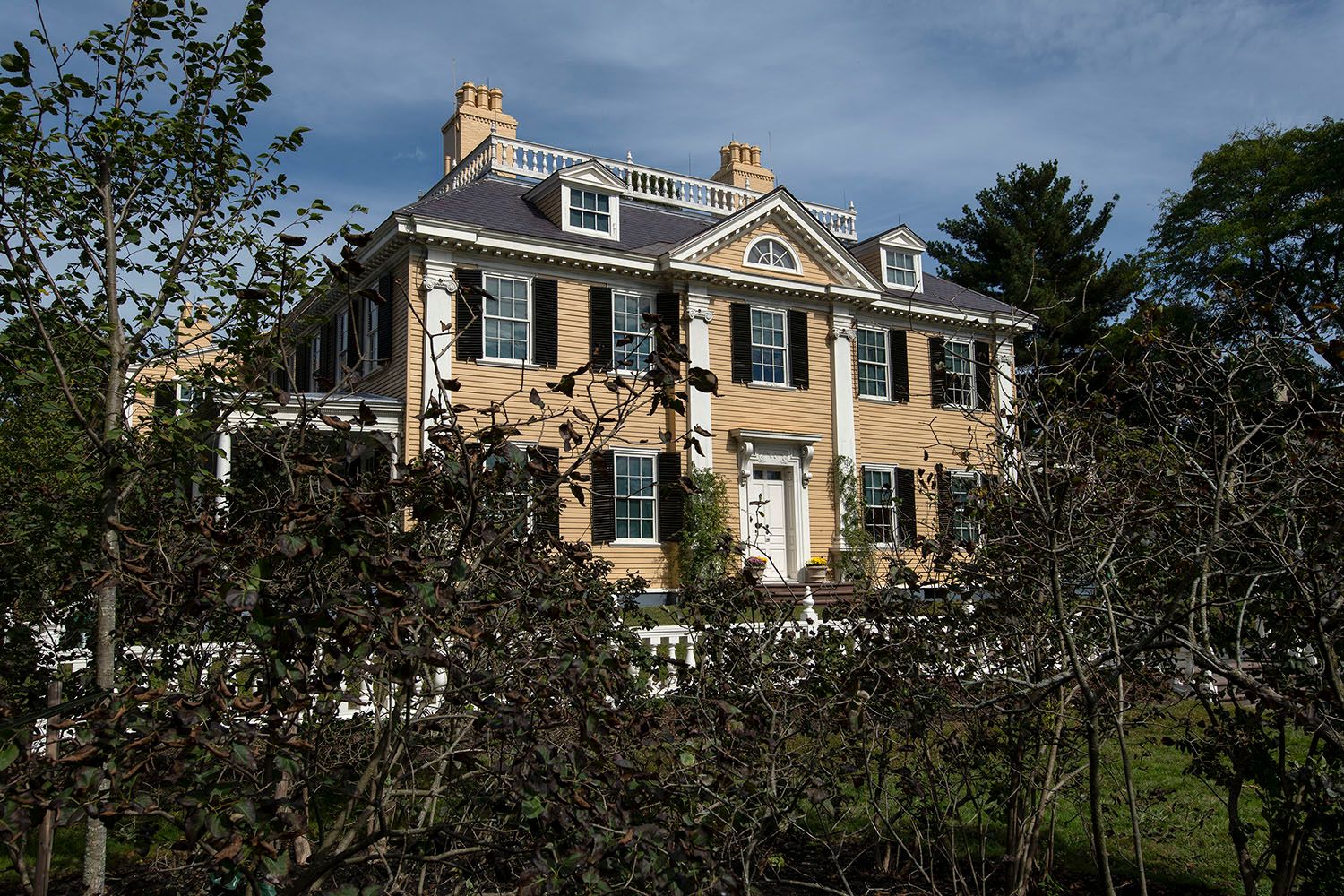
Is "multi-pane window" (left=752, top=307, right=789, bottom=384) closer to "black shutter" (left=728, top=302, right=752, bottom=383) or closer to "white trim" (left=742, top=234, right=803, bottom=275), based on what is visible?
"black shutter" (left=728, top=302, right=752, bottom=383)

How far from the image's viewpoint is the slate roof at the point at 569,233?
659 inches

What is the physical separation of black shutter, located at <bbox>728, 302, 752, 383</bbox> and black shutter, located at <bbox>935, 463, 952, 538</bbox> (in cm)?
1142

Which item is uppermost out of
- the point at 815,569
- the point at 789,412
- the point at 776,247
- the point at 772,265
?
the point at 776,247

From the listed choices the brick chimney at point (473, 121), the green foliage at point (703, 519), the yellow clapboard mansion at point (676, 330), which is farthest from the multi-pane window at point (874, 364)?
the brick chimney at point (473, 121)

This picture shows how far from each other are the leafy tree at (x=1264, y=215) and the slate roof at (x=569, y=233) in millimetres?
10503

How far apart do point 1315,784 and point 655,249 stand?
49.3 feet

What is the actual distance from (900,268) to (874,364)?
2.72 m

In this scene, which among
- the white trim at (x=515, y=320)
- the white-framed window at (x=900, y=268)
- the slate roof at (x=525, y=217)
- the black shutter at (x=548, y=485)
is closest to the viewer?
the black shutter at (x=548, y=485)

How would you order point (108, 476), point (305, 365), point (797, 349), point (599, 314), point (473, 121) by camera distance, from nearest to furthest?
point (108, 476) → point (599, 314) → point (797, 349) → point (305, 365) → point (473, 121)

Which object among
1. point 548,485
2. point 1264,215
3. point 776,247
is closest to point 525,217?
point 776,247

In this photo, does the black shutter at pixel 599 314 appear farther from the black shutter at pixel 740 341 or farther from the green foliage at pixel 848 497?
the green foliage at pixel 848 497

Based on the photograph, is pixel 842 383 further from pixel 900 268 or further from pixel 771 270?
pixel 900 268

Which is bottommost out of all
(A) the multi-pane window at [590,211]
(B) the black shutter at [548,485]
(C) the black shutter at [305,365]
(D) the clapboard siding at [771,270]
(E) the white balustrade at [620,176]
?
(B) the black shutter at [548,485]

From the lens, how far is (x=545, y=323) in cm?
1694
